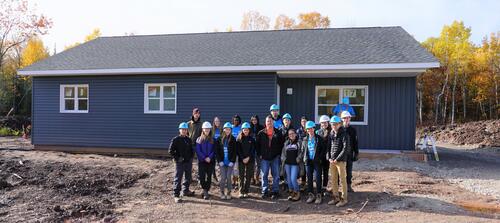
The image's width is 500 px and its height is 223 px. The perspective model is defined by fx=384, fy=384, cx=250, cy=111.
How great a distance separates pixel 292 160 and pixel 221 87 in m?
5.58

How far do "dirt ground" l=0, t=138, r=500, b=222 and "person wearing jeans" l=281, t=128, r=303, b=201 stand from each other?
0.23 meters

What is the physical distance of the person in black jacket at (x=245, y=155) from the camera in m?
7.13

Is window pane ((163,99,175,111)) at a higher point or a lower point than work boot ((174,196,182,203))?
higher

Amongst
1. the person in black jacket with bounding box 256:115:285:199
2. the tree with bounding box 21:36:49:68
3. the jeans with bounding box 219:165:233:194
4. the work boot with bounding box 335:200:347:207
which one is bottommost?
the work boot with bounding box 335:200:347:207

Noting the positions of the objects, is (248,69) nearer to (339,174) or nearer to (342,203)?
(339,174)

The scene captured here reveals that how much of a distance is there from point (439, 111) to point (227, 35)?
2393 centimetres

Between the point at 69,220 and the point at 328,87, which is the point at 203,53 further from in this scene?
the point at 69,220

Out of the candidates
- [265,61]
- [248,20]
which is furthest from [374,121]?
[248,20]

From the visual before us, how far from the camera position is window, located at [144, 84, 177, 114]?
41.1ft

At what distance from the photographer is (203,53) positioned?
13211 millimetres

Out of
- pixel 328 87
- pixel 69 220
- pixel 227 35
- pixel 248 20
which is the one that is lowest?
pixel 69 220

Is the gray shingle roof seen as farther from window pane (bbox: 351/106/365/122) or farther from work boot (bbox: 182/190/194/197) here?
work boot (bbox: 182/190/194/197)

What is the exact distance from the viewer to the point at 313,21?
1848 inches

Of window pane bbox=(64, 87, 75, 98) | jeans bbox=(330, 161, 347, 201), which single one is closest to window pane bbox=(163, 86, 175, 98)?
window pane bbox=(64, 87, 75, 98)
